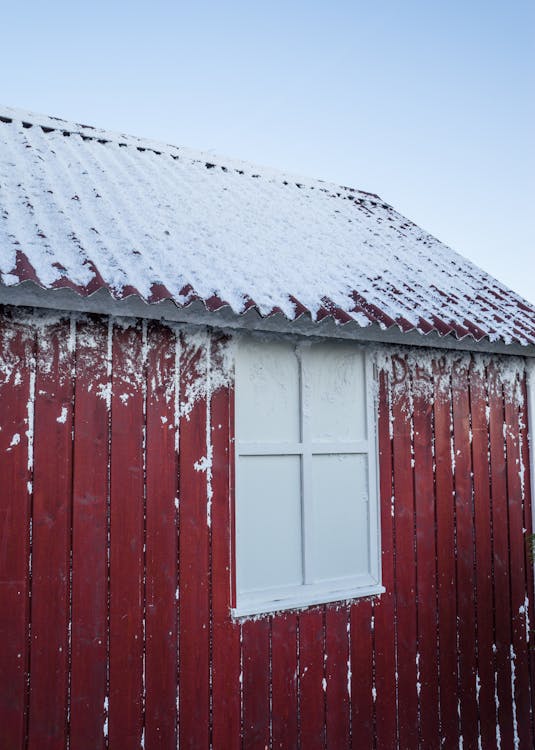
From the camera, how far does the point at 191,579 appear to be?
3.47 meters

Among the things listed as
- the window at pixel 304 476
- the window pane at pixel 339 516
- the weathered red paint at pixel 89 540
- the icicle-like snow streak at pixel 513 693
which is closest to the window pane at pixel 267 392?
the window at pixel 304 476

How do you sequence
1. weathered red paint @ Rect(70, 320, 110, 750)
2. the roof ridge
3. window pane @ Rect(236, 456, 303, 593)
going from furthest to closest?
the roof ridge → window pane @ Rect(236, 456, 303, 593) → weathered red paint @ Rect(70, 320, 110, 750)

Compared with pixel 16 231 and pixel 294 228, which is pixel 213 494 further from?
pixel 294 228

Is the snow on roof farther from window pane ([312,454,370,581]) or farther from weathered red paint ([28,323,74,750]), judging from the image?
window pane ([312,454,370,581])

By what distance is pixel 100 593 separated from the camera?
3.20 m

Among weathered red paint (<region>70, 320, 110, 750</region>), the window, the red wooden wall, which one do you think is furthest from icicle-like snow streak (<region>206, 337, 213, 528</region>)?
weathered red paint (<region>70, 320, 110, 750</region>)

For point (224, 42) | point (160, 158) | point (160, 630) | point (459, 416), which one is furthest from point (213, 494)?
point (224, 42)

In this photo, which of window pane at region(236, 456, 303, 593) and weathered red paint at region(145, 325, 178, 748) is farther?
A: window pane at region(236, 456, 303, 593)

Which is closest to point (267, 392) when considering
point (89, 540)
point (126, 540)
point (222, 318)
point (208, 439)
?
point (208, 439)

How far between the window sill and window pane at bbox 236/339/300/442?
3.05 feet

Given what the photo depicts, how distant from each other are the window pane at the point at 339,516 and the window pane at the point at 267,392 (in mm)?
320

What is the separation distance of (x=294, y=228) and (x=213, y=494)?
7.67 ft

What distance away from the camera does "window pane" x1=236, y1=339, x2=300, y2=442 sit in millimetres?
3764

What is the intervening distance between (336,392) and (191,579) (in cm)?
148
